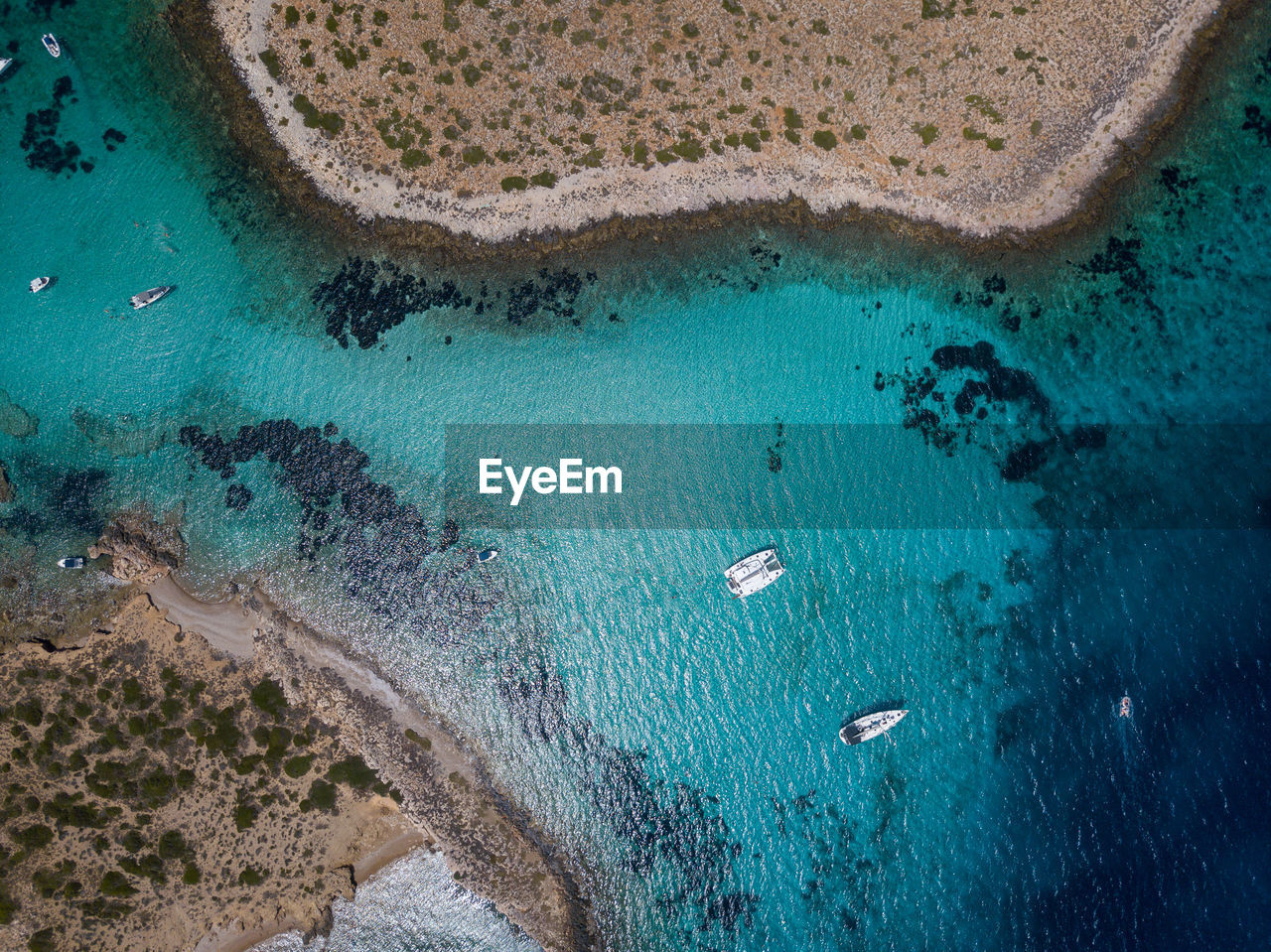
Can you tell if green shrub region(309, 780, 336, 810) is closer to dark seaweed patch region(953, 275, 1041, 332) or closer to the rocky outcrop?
the rocky outcrop

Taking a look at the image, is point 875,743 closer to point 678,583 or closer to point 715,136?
point 678,583

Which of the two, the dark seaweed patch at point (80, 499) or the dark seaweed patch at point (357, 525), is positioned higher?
Answer: the dark seaweed patch at point (80, 499)

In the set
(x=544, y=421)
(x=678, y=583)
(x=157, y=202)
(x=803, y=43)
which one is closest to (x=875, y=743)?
(x=678, y=583)

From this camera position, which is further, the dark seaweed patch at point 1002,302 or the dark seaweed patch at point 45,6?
the dark seaweed patch at point 1002,302

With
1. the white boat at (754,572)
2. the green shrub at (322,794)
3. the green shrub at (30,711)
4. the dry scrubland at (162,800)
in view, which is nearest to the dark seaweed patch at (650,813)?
the dry scrubland at (162,800)

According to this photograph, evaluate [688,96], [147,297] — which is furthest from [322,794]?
[688,96]

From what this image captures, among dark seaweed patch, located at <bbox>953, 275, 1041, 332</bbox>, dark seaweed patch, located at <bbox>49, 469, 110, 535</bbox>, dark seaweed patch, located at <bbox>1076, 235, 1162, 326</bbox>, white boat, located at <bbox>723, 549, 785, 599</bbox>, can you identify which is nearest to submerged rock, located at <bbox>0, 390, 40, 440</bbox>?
dark seaweed patch, located at <bbox>49, 469, 110, 535</bbox>

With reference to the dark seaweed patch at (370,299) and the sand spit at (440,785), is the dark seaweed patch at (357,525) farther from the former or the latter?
the dark seaweed patch at (370,299)
